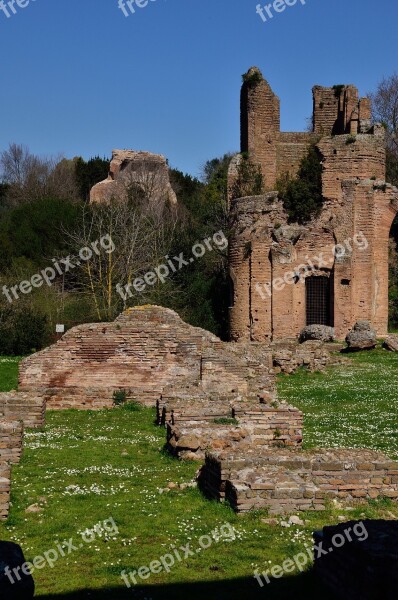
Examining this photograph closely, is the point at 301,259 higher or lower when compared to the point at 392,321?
higher

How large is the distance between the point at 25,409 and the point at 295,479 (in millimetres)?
7058

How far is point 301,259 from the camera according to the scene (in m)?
29.5

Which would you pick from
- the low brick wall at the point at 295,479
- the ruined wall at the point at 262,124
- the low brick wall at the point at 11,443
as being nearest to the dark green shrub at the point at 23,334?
the ruined wall at the point at 262,124

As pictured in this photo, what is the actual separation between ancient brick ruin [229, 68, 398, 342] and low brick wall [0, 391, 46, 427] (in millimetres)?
16459

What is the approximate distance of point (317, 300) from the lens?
2992cm

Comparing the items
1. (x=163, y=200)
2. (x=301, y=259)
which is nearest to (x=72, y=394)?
(x=301, y=259)

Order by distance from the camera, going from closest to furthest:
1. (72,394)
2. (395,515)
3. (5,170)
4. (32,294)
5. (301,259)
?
(395,515), (72,394), (301,259), (32,294), (5,170)

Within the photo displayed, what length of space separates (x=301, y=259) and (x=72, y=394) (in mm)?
15271

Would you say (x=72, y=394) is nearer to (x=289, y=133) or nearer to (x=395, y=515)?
(x=395, y=515)

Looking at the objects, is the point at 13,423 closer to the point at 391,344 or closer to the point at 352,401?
the point at 352,401

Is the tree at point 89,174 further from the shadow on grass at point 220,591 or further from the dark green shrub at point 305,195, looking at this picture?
the shadow on grass at point 220,591

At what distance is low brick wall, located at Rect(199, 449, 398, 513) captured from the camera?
7.33 meters

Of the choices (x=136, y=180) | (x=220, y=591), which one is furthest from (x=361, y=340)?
(x=136, y=180)

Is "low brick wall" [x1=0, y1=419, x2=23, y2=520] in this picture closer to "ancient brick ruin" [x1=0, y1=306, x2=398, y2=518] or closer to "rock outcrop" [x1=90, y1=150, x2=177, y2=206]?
"ancient brick ruin" [x1=0, y1=306, x2=398, y2=518]
